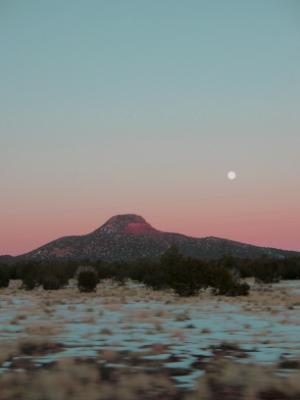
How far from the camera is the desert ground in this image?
11.1m

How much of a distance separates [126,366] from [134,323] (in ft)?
28.3

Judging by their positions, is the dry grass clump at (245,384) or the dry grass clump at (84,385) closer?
the dry grass clump at (84,385)

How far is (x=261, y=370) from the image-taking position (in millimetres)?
12844

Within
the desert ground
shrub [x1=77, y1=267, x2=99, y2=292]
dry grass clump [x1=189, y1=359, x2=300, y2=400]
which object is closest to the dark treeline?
shrub [x1=77, y1=267, x2=99, y2=292]

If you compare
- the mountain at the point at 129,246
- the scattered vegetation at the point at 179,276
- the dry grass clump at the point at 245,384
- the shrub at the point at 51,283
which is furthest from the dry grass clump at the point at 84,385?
the mountain at the point at 129,246

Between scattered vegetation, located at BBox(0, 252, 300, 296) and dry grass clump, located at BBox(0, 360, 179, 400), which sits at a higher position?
scattered vegetation, located at BBox(0, 252, 300, 296)

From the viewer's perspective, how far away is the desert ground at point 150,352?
1106 cm

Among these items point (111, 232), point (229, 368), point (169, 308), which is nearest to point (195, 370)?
point (229, 368)

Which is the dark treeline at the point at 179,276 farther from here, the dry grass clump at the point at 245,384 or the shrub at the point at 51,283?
the dry grass clump at the point at 245,384

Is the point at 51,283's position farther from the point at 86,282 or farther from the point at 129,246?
the point at 129,246

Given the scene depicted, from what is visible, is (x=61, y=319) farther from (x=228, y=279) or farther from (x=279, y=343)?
(x=228, y=279)

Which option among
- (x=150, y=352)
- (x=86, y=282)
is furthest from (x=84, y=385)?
(x=86, y=282)

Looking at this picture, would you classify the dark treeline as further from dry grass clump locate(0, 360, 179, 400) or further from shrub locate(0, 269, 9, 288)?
dry grass clump locate(0, 360, 179, 400)

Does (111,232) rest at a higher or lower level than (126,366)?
higher
